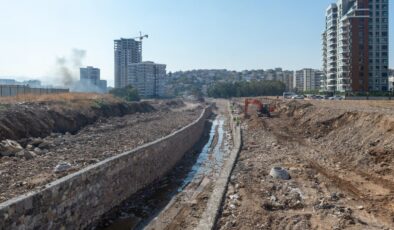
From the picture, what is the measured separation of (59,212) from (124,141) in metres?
14.8

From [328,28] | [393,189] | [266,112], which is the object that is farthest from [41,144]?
[328,28]

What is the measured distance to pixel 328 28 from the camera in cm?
11875

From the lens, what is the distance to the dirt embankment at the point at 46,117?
82.9ft

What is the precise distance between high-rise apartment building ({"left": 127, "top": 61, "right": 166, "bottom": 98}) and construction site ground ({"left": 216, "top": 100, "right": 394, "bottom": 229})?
13826 cm

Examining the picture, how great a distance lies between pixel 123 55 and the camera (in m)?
194

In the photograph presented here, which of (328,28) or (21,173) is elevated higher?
(328,28)

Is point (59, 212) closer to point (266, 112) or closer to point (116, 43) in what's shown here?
point (266, 112)

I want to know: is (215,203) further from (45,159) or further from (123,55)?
(123,55)

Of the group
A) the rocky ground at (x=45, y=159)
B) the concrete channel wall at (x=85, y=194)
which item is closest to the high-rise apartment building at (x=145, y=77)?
the rocky ground at (x=45, y=159)

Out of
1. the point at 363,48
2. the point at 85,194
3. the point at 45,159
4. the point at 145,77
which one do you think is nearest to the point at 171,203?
the point at 85,194

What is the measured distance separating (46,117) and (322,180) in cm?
2121

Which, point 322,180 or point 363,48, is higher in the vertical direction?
point 363,48

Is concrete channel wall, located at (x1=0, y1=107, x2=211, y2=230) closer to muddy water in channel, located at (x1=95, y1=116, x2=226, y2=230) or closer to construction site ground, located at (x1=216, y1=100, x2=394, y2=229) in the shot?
muddy water in channel, located at (x1=95, y1=116, x2=226, y2=230)

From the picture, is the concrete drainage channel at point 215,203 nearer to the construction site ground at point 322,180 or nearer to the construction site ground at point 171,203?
the construction site ground at point 322,180
